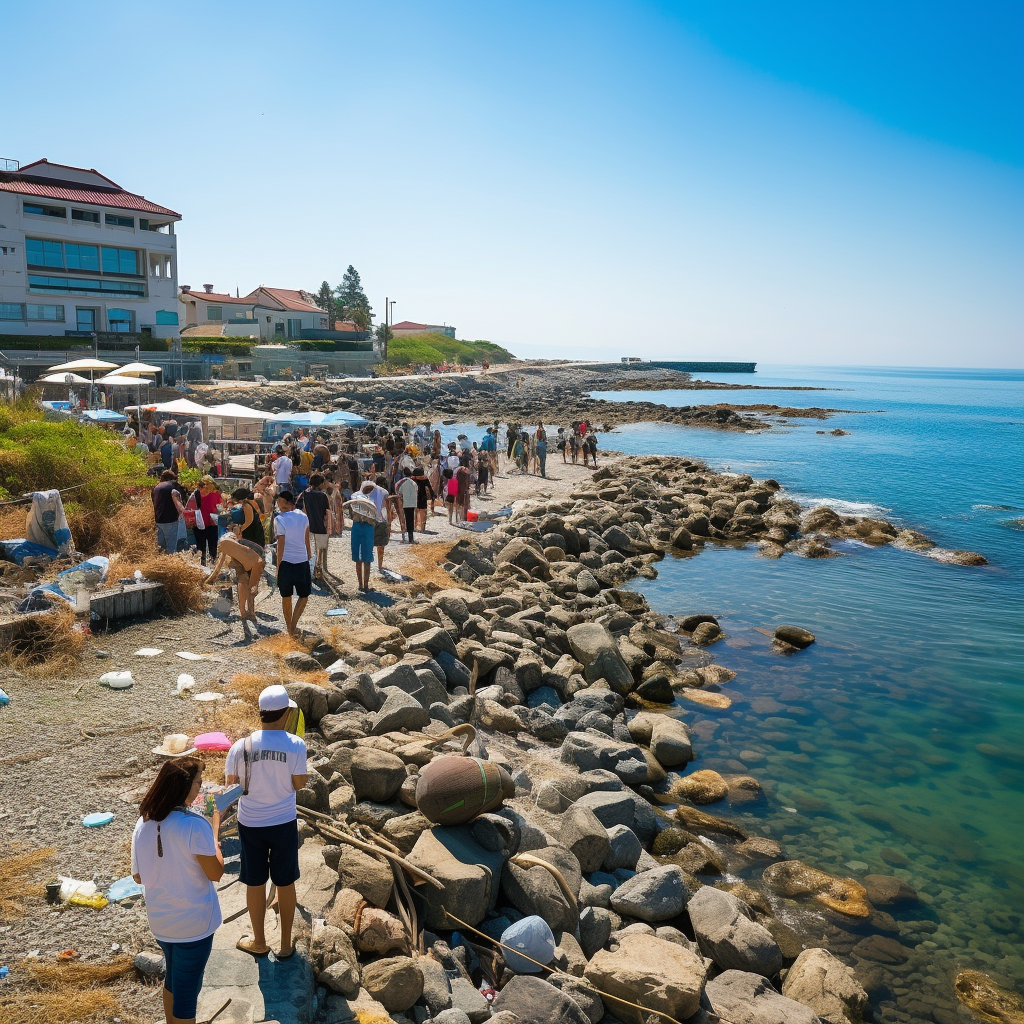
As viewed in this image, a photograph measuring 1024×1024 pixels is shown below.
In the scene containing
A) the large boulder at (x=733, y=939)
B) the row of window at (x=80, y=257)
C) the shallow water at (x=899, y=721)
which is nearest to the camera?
the large boulder at (x=733, y=939)

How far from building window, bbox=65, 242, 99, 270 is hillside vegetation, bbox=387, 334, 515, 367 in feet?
112

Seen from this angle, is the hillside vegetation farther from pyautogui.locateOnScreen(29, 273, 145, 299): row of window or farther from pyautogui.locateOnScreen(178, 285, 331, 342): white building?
pyautogui.locateOnScreen(29, 273, 145, 299): row of window

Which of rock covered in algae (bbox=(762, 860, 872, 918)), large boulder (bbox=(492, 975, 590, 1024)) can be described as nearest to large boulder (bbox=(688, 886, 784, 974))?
rock covered in algae (bbox=(762, 860, 872, 918))

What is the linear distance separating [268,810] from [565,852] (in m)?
3.31

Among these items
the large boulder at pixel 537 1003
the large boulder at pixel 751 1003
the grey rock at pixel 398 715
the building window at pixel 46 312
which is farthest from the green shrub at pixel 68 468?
the building window at pixel 46 312

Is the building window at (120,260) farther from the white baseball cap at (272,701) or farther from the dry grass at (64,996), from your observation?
the dry grass at (64,996)

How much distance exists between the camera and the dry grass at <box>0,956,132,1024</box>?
4.25m

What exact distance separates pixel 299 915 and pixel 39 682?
4957 mm

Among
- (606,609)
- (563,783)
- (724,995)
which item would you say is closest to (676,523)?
(606,609)

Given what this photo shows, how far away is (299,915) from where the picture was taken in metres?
5.29

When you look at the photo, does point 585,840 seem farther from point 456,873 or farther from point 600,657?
point 600,657

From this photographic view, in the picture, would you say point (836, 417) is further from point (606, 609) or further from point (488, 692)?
point (488, 692)

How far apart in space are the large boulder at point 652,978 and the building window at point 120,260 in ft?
173

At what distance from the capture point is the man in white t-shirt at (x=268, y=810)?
4.74m
